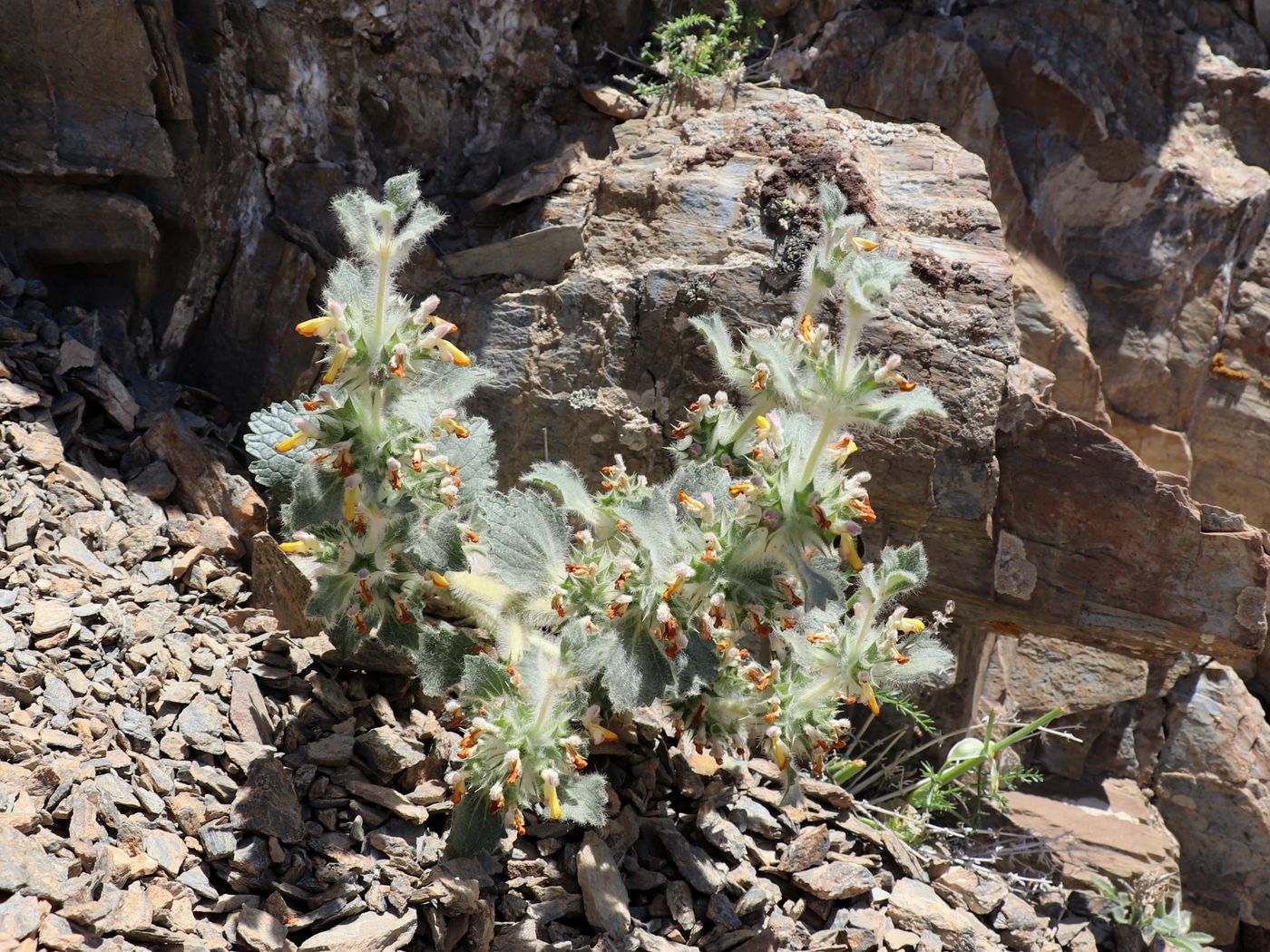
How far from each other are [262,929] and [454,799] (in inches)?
22.5

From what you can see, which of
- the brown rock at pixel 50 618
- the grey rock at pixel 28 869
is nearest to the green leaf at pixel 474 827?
the grey rock at pixel 28 869

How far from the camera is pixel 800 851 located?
366 cm

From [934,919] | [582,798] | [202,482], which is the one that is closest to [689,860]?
[582,798]

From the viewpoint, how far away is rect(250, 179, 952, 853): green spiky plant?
286cm

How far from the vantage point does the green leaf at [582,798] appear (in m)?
3.01

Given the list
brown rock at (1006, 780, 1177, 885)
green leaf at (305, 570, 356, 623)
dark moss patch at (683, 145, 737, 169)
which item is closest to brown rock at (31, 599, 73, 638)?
green leaf at (305, 570, 356, 623)

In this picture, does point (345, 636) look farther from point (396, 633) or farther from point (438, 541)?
point (438, 541)

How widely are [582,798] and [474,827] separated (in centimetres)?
32

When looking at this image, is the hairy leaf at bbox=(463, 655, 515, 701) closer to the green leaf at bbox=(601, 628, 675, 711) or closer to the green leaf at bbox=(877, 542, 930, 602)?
the green leaf at bbox=(601, 628, 675, 711)

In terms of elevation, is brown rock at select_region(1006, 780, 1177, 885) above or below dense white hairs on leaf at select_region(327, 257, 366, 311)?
below

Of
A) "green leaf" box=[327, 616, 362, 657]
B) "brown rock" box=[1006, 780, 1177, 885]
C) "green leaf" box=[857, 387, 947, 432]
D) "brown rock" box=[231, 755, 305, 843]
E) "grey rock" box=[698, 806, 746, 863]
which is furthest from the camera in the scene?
"brown rock" box=[1006, 780, 1177, 885]

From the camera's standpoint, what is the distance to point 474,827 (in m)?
3.09

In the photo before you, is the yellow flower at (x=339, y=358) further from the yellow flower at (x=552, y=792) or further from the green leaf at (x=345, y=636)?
the yellow flower at (x=552, y=792)

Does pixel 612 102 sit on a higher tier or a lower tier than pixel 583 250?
higher
